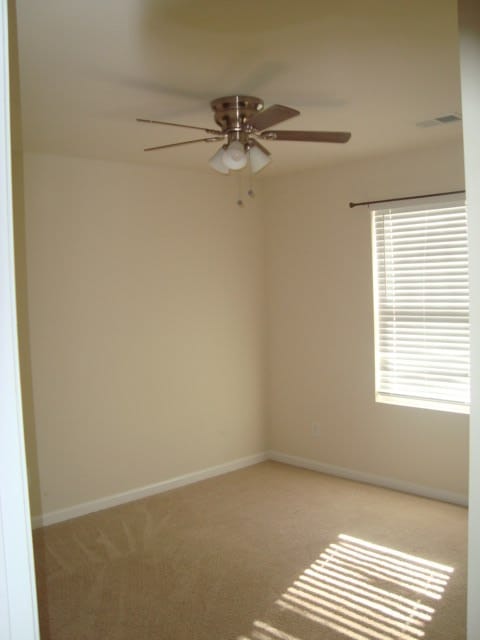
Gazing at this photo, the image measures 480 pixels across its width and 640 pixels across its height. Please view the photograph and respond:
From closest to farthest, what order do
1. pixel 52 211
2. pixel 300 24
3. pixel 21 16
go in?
pixel 21 16 → pixel 300 24 → pixel 52 211

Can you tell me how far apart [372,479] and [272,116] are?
313cm

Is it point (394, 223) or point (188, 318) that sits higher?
point (394, 223)

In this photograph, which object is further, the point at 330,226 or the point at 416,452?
the point at 330,226

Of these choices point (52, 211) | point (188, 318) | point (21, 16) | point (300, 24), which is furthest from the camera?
point (188, 318)

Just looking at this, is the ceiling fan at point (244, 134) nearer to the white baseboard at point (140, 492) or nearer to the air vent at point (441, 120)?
the air vent at point (441, 120)

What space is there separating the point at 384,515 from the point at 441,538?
470 mm

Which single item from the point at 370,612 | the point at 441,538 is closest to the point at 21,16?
the point at 370,612

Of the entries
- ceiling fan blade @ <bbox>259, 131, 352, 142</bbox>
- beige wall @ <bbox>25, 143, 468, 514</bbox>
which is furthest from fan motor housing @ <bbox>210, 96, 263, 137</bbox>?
beige wall @ <bbox>25, 143, 468, 514</bbox>

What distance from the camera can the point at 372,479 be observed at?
4660 millimetres

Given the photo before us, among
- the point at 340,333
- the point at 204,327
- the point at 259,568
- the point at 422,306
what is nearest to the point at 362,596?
the point at 259,568

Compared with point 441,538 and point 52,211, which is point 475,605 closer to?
point 441,538

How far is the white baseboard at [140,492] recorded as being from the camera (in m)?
4.05

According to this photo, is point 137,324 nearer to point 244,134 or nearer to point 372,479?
point 244,134

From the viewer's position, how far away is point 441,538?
3.63 metres
